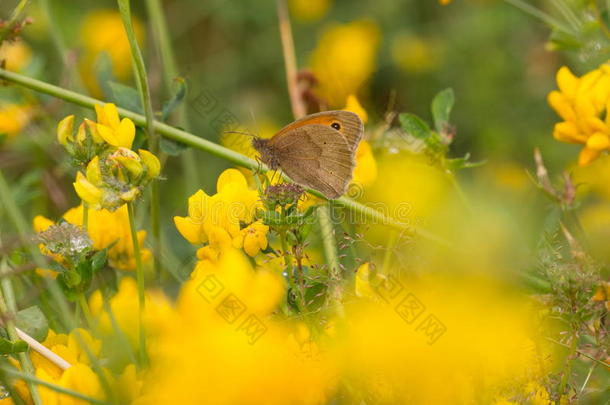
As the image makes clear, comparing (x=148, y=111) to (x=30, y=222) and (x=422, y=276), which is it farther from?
(x=30, y=222)

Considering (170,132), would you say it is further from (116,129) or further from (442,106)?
(442,106)

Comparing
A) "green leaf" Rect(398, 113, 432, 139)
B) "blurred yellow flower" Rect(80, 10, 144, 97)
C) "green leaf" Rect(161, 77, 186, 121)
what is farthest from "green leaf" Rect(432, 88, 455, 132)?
"blurred yellow flower" Rect(80, 10, 144, 97)

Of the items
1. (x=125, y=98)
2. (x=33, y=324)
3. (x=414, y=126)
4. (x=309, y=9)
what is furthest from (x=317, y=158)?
(x=309, y=9)

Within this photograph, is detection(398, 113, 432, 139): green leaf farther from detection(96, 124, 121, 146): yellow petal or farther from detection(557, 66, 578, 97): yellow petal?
detection(96, 124, 121, 146): yellow petal

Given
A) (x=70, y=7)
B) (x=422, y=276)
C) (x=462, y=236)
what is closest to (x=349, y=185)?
(x=462, y=236)

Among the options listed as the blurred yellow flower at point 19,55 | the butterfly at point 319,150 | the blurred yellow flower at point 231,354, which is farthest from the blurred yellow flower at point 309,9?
the blurred yellow flower at point 231,354

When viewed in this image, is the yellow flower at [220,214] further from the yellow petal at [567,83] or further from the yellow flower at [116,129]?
the yellow petal at [567,83]
